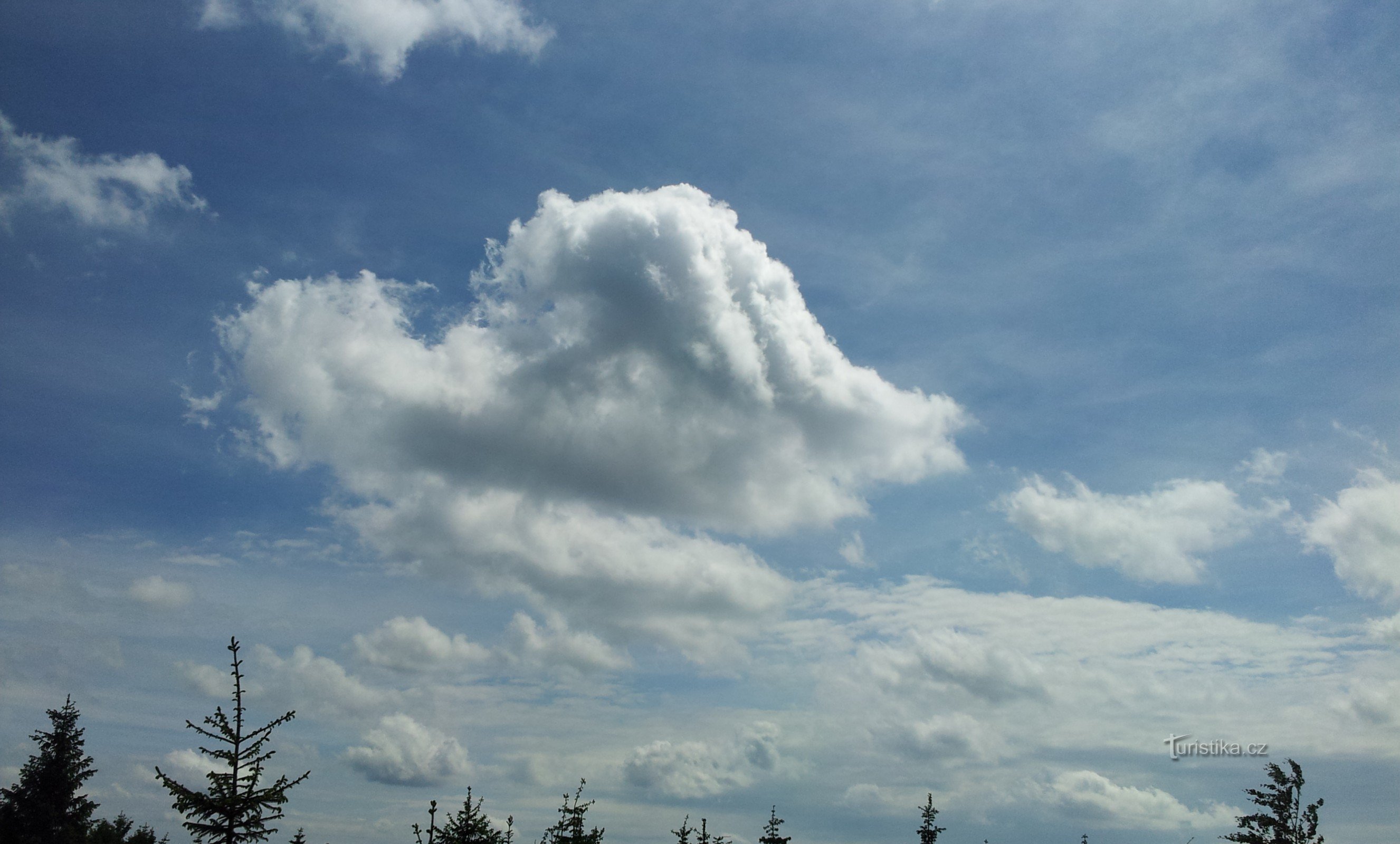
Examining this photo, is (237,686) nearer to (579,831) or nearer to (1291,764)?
(579,831)

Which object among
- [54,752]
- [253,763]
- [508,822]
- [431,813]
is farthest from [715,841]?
[54,752]

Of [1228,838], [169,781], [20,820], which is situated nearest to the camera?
[169,781]

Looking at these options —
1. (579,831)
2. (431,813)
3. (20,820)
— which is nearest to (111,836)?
(20,820)

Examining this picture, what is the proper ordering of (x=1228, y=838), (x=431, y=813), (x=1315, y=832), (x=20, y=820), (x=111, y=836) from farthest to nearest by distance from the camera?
(x=111, y=836) → (x=20, y=820) → (x=1228, y=838) → (x=1315, y=832) → (x=431, y=813)

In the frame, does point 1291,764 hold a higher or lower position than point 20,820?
higher

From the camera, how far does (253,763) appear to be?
2500cm

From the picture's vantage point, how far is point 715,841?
180ft

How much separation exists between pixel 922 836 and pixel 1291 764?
19.7 metres

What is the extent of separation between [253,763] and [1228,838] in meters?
46.8

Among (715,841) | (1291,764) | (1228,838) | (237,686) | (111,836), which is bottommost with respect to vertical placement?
(111,836)

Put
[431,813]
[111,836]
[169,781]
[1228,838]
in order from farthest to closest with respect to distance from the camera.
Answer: [111,836], [1228,838], [431,813], [169,781]

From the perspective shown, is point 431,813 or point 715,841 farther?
point 715,841

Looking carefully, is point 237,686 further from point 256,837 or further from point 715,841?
point 715,841

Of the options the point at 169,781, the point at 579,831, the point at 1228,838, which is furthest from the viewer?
the point at 579,831
